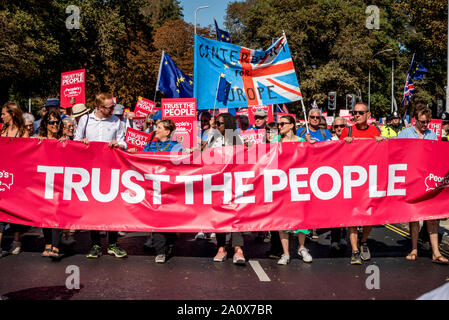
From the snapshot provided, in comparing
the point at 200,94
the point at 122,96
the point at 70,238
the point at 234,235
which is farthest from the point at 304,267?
the point at 122,96

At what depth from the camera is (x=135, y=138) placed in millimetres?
10523

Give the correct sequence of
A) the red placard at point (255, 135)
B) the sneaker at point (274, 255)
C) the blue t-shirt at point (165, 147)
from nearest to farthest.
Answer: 1. the blue t-shirt at point (165, 147)
2. the sneaker at point (274, 255)
3. the red placard at point (255, 135)

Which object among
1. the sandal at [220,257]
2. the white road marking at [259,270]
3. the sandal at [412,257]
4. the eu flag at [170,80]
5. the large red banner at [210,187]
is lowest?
the white road marking at [259,270]

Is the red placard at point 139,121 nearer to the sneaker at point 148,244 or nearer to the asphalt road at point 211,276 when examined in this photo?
the sneaker at point 148,244

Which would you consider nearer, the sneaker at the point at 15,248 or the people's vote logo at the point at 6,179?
the people's vote logo at the point at 6,179

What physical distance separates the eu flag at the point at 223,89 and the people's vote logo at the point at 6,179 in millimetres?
3201

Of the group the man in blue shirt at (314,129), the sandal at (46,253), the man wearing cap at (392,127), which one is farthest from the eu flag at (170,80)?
the sandal at (46,253)

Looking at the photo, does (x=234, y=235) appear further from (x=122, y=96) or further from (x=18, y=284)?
(x=122, y=96)

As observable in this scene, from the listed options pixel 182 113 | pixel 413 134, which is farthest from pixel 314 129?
pixel 182 113

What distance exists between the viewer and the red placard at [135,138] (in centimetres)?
1044

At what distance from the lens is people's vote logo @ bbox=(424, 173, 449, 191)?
6645 millimetres

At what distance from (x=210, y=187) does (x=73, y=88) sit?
6469 millimetres

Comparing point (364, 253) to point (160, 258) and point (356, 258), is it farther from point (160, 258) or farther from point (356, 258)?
point (160, 258)

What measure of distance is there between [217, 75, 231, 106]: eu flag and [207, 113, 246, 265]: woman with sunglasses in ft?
2.92
